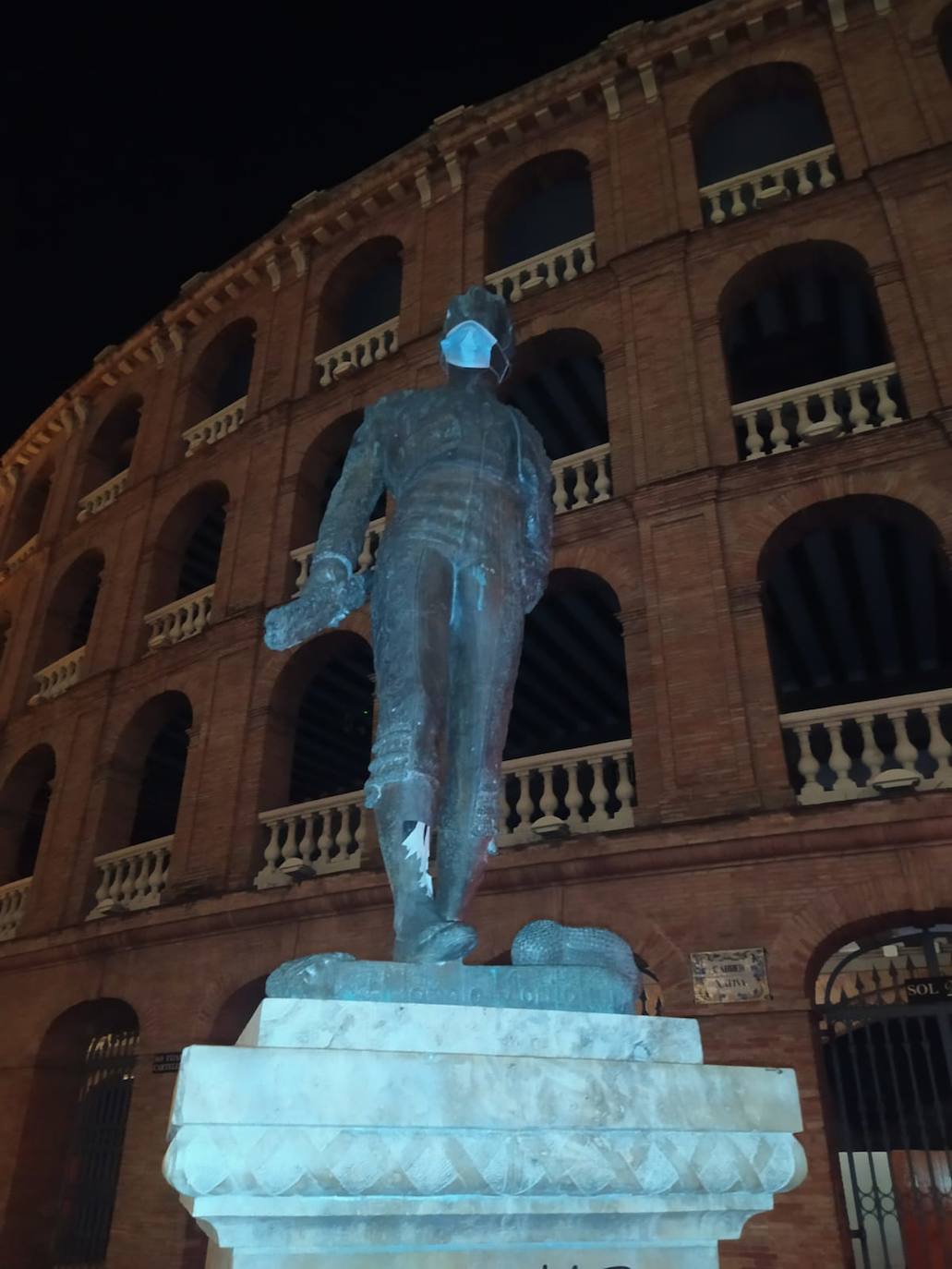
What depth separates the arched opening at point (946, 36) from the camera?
10.8m

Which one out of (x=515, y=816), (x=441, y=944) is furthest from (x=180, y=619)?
(x=441, y=944)

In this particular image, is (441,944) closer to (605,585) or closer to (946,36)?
(605,585)

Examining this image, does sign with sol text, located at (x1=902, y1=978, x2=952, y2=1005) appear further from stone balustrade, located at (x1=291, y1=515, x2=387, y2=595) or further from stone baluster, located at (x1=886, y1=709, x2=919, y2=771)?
stone balustrade, located at (x1=291, y1=515, x2=387, y2=595)

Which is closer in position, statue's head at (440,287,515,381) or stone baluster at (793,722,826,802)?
statue's head at (440,287,515,381)

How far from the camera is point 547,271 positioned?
1272 centimetres

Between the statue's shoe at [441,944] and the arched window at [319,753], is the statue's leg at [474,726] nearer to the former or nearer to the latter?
the statue's shoe at [441,944]

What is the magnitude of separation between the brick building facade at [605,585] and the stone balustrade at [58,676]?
87 mm

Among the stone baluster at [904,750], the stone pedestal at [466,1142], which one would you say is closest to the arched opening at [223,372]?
the stone baluster at [904,750]

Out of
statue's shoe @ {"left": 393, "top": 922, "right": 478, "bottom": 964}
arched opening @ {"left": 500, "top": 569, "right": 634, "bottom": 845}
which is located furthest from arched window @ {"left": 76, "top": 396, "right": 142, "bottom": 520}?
statue's shoe @ {"left": 393, "top": 922, "right": 478, "bottom": 964}

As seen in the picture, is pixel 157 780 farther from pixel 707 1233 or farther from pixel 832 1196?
pixel 707 1233

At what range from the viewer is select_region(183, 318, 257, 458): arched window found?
49.0ft

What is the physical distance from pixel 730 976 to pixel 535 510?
556 centimetres

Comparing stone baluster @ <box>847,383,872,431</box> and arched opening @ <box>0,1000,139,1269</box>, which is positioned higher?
stone baluster @ <box>847,383,872,431</box>

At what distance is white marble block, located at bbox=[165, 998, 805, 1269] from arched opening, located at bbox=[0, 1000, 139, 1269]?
10.6 m
